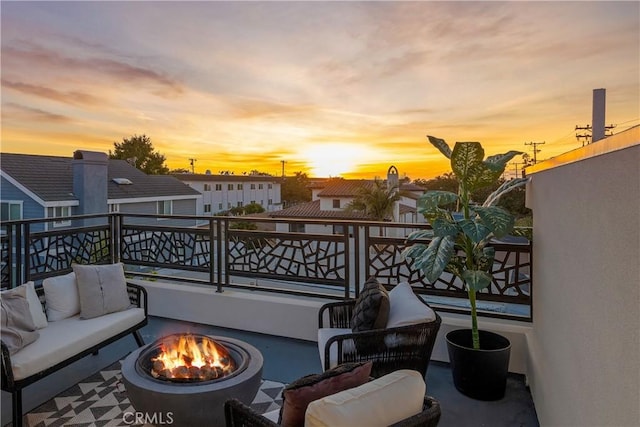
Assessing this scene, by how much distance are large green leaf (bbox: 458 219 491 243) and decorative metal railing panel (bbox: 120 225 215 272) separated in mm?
2880

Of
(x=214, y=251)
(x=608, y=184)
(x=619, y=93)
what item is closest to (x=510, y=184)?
(x=619, y=93)

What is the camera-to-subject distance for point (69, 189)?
10750 millimetres

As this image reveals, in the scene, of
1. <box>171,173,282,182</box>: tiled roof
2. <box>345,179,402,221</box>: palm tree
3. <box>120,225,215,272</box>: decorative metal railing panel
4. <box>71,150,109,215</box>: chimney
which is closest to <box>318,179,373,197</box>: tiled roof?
<box>345,179,402,221</box>: palm tree

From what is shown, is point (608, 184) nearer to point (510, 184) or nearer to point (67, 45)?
point (510, 184)

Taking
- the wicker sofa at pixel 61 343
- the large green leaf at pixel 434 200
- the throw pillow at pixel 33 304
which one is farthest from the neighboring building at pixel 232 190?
the large green leaf at pixel 434 200

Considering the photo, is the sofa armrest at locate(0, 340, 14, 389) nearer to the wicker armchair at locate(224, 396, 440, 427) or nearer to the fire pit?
the fire pit

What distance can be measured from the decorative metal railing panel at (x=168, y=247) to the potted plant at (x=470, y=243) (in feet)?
8.57

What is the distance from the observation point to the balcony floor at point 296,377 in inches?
102

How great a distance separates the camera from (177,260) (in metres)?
4.59

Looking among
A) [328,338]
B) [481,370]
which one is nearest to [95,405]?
[328,338]

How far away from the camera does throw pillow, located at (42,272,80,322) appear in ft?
10.4

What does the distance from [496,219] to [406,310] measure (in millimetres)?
851

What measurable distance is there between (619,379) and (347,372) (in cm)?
87

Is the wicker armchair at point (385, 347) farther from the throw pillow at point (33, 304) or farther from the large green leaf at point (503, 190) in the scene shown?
the throw pillow at point (33, 304)
